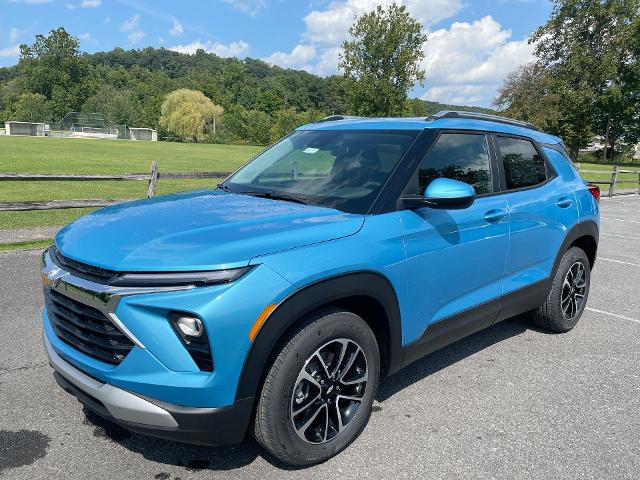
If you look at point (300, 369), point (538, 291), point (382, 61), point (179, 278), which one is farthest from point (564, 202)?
point (382, 61)

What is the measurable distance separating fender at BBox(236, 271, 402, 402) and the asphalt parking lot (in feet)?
2.14

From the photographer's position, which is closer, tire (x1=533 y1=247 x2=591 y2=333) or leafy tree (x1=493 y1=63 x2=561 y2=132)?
tire (x1=533 y1=247 x2=591 y2=333)

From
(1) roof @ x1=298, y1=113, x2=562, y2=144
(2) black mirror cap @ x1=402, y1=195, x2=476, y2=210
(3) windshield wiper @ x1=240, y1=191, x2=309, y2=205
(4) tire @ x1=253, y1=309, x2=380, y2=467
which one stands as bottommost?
(4) tire @ x1=253, y1=309, x2=380, y2=467

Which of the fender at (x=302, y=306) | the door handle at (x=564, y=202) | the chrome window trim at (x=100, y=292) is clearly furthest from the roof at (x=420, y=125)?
the chrome window trim at (x=100, y=292)

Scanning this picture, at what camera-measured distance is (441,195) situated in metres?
2.88

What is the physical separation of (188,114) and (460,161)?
309 ft

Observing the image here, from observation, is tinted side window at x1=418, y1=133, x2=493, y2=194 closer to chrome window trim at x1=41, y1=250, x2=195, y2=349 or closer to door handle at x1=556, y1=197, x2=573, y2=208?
A: door handle at x1=556, y1=197, x2=573, y2=208

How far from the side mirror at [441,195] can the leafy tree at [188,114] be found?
93.8 meters

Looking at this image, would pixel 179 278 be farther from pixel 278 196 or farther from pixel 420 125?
pixel 420 125

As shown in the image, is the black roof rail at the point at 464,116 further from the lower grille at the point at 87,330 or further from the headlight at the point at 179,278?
the lower grille at the point at 87,330

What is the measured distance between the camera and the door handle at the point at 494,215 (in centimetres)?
343

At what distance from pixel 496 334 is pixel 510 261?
3.80ft

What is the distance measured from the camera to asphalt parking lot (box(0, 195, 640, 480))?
103 inches

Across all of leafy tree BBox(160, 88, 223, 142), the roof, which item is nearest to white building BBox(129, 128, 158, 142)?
leafy tree BBox(160, 88, 223, 142)
